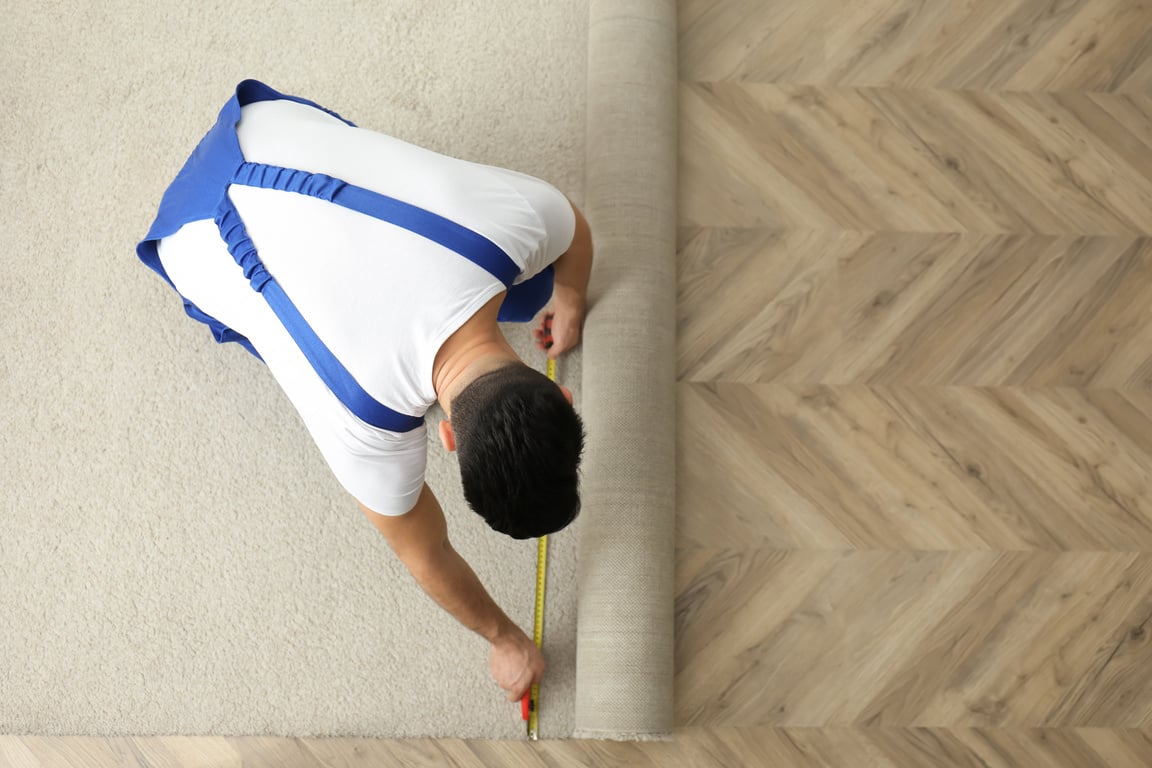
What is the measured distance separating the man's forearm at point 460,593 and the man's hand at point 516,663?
2cm

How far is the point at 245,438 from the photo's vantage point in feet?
5.19

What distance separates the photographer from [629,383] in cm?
145

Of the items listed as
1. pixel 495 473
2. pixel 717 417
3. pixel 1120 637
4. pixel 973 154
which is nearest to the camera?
pixel 495 473

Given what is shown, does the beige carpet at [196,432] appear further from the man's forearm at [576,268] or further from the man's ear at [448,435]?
the man's ear at [448,435]

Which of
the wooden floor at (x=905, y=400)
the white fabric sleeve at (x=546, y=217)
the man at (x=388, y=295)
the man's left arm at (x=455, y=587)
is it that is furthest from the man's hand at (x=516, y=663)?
the white fabric sleeve at (x=546, y=217)

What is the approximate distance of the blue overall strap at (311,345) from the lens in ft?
3.34

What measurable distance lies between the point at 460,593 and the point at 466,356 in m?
0.45

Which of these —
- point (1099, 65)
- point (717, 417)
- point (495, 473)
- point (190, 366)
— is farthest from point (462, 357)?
point (1099, 65)

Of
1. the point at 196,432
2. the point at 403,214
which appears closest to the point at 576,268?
the point at 403,214

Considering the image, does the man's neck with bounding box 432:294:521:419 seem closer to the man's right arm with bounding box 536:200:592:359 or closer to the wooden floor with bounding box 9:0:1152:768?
the man's right arm with bounding box 536:200:592:359

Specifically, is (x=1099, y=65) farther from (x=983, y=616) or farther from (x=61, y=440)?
(x=61, y=440)

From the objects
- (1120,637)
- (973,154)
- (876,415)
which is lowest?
(1120,637)

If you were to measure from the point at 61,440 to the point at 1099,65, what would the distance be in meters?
2.04

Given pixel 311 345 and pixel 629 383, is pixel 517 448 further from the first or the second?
pixel 629 383
